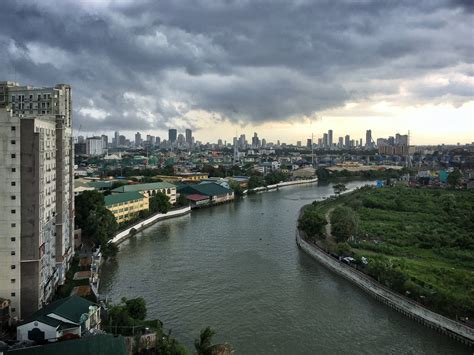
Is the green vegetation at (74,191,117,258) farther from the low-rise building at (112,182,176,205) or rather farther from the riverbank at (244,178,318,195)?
the riverbank at (244,178,318,195)

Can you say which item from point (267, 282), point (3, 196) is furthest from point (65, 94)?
point (267, 282)

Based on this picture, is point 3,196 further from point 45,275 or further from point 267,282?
point 267,282

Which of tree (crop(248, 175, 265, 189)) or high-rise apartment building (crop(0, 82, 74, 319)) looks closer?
high-rise apartment building (crop(0, 82, 74, 319))

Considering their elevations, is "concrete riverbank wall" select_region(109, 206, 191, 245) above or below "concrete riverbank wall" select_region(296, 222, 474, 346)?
above

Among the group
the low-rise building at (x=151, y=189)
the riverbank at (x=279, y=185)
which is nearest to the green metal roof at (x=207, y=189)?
the low-rise building at (x=151, y=189)

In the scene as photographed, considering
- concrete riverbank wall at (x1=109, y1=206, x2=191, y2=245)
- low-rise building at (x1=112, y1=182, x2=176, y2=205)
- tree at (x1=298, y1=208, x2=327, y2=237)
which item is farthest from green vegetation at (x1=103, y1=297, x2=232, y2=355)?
low-rise building at (x1=112, y1=182, x2=176, y2=205)

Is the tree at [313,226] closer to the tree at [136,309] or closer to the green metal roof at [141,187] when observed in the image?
the tree at [136,309]
